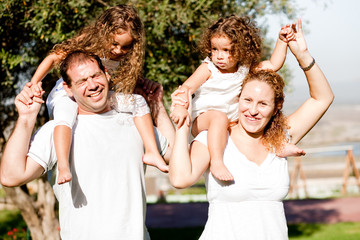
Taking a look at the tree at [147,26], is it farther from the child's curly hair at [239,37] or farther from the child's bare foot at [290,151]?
the child's bare foot at [290,151]

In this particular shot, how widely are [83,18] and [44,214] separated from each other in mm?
3393

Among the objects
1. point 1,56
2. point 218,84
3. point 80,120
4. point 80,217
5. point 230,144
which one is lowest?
point 80,217

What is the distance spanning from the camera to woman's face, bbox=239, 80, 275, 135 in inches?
108

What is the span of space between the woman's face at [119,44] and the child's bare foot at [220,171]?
1.05 metres

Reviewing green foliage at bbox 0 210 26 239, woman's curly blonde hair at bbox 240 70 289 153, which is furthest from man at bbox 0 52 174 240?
green foliage at bbox 0 210 26 239

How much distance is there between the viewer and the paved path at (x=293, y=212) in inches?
503

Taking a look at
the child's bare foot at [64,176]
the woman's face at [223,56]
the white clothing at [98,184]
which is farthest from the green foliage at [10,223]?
the child's bare foot at [64,176]

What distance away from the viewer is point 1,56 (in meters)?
6.32

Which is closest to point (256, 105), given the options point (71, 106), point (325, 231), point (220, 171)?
point (220, 171)

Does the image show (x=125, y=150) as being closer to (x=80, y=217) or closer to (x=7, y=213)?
(x=80, y=217)

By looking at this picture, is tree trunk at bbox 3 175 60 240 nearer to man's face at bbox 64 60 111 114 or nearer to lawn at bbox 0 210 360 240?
lawn at bbox 0 210 360 240

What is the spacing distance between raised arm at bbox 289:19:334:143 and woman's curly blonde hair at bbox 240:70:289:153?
9 centimetres

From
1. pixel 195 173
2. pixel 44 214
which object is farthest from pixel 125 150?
pixel 44 214

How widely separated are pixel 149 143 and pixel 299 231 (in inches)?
358
